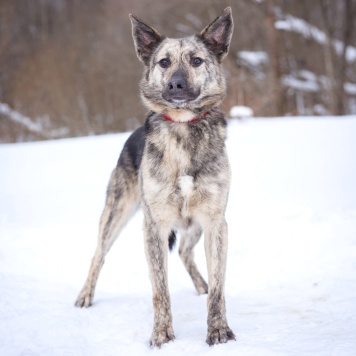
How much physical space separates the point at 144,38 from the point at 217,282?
1984 mm

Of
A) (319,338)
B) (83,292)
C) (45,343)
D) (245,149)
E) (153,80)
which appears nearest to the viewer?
(319,338)

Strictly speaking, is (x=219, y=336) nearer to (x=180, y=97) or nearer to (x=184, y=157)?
(x=184, y=157)

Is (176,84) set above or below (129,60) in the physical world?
below

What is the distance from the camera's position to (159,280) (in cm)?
309

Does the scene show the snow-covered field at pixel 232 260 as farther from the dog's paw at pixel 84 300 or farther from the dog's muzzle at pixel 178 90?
the dog's muzzle at pixel 178 90

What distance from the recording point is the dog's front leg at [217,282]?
2857mm

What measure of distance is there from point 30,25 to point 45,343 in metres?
22.0

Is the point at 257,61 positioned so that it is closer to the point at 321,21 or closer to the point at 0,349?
the point at 321,21

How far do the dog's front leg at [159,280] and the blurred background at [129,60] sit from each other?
868 centimetres

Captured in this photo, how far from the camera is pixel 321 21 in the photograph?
1405 cm

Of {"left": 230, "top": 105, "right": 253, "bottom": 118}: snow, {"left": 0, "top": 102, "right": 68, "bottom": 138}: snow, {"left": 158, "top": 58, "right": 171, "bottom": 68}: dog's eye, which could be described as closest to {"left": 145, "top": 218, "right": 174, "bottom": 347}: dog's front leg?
{"left": 158, "top": 58, "right": 171, "bottom": 68}: dog's eye

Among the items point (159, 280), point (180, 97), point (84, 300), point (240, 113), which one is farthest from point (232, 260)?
point (240, 113)

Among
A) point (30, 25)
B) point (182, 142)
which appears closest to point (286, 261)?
point (182, 142)

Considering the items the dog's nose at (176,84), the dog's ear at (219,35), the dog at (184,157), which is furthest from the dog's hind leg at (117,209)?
the dog's ear at (219,35)
